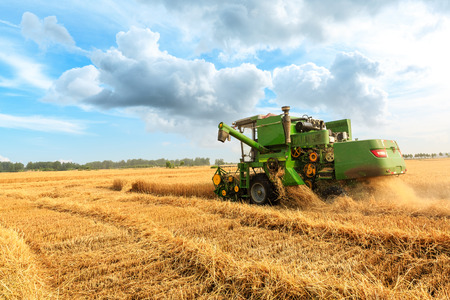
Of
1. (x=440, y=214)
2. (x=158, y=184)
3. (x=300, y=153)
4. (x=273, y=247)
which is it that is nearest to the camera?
(x=273, y=247)

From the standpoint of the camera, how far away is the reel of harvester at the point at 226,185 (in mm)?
9359

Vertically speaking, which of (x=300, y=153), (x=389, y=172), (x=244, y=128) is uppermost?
(x=244, y=128)

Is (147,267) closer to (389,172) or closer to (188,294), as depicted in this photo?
(188,294)

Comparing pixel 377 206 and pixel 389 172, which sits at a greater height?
pixel 389 172

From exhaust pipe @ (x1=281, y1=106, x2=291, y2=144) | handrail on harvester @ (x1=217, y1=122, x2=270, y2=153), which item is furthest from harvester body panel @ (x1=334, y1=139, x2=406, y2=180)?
handrail on harvester @ (x1=217, y1=122, x2=270, y2=153)

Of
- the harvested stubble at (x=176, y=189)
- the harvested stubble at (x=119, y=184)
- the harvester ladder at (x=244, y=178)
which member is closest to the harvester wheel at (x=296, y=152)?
the harvester ladder at (x=244, y=178)

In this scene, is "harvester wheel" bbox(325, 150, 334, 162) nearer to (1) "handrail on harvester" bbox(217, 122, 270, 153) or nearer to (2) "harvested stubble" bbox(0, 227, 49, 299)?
(1) "handrail on harvester" bbox(217, 122, 270, 153)

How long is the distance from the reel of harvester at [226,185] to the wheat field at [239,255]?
7.82 feet

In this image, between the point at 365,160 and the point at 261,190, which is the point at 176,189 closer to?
the point at 261,190

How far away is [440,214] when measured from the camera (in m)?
5.60

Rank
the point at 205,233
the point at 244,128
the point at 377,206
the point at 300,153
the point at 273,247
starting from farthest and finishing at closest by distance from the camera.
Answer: the point at 244,128
the point at 300,153
the point at 377,206
the point at 205,233
the point at 273,247

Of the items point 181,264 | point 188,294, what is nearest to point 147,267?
point 181,264

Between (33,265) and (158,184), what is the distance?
9629mm

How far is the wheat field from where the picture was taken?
2801 mm
